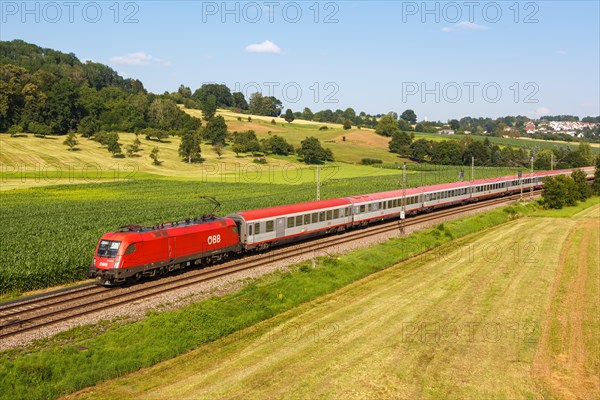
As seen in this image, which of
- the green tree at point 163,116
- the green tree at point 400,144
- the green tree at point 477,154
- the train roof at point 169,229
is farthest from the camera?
the green tree at point 400,144

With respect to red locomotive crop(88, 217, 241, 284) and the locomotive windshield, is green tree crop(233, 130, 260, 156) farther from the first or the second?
the locomotive windshield

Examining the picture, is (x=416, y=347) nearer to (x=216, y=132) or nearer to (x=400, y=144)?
(x=216, y=132)

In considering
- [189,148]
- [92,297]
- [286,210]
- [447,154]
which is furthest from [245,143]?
[92,297]

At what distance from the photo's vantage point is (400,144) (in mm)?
158375

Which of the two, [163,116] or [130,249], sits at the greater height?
[163,116]

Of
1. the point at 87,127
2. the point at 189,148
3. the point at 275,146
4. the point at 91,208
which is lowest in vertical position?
the point at 91,208

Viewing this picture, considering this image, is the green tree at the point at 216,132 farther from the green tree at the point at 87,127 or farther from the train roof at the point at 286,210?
the train roof at the point at 286,210

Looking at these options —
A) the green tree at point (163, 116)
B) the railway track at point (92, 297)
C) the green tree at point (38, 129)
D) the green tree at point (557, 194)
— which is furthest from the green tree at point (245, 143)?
the railway track at point (92, 297)

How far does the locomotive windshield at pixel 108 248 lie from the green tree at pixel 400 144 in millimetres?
135145

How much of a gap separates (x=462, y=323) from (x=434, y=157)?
134m

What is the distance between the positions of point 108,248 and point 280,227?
46.4ft

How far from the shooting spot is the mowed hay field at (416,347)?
1705 centimetres

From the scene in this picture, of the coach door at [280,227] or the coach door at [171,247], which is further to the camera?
the coach door at [280,227]

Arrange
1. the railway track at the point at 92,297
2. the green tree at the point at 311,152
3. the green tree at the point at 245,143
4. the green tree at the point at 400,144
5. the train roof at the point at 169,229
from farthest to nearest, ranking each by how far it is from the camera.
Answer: the green tree at the point at 400,144, the green tree at the point at 245,143, the green tree at the point at 311,152, the train roof at the point at 169,229, the railway track at the point at 92,297
